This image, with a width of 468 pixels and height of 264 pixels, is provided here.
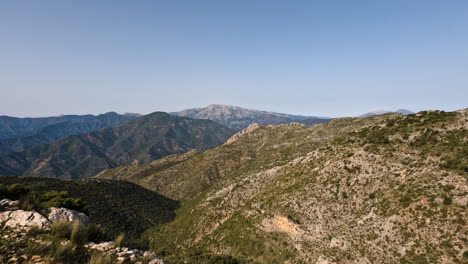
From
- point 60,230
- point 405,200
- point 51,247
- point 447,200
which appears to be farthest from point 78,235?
point 447,200

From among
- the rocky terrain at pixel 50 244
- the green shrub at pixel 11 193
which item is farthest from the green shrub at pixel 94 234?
the green shrub at pixel 11 193

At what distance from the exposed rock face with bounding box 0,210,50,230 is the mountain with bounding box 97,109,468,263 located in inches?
1197

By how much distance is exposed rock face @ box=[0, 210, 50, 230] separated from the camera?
43.4ft

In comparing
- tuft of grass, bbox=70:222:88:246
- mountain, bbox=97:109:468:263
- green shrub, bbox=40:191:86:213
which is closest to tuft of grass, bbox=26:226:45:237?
tuft of grass, bbox=70:222:88:246

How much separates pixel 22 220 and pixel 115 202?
7749 cm

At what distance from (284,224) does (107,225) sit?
175 feet

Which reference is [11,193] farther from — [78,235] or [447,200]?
[447,200]

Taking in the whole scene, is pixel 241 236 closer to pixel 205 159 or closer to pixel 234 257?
pixel 234 257

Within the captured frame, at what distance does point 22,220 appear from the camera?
1390 cm

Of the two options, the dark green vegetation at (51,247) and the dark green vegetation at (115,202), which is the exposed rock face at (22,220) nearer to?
the dark green vegetation at (51,247)

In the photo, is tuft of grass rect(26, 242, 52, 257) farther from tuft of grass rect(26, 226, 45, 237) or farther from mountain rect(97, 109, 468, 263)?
mountain rect(97, 109, 468, 263)

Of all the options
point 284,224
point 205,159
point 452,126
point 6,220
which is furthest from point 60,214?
point 205,159

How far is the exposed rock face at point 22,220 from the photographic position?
43.4 ft

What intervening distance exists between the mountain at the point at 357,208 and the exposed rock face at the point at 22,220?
99.7 ft
